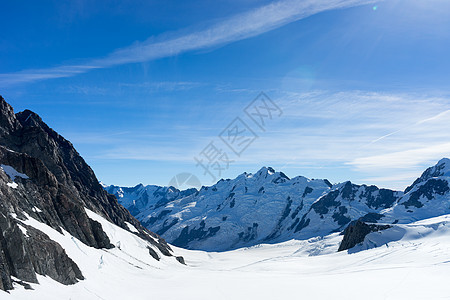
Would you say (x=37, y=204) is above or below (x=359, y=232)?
above

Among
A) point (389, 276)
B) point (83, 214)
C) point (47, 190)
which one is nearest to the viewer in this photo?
point (389, 276)

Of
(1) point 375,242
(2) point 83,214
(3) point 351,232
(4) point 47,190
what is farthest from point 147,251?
(3) point 351,232

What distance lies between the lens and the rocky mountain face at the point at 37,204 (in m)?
27.4

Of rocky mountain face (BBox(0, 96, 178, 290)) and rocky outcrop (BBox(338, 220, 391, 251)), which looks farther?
rocky outcrop (BBox(338, 220, 391, 251))

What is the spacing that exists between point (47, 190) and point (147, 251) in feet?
106

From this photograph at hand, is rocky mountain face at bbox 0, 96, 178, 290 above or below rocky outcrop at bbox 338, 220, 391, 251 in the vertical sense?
above

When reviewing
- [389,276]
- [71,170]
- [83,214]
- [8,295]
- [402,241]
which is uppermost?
[71,170]

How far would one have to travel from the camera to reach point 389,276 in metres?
37.3

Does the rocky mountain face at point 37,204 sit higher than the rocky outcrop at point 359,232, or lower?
higher

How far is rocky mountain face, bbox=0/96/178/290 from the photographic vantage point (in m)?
27.4

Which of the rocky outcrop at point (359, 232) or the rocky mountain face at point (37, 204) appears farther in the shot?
the rocky outcrop at point (359, 232)

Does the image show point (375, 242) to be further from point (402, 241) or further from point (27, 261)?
point (27, 261)

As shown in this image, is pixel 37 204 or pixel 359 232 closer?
pixel 37 204

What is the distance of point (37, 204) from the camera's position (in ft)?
157
